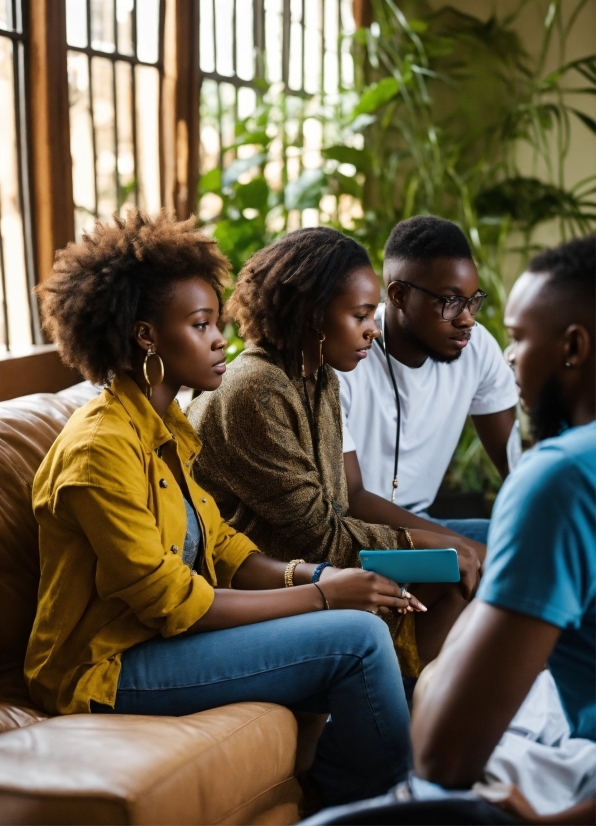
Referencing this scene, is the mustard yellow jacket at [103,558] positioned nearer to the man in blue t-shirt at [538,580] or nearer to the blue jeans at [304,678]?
the blue jeans at [304,678]

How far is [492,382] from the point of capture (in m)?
2.56

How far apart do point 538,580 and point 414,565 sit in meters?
0.79

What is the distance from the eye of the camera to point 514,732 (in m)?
1.14

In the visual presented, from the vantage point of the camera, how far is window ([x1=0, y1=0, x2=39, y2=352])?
2.72 metres

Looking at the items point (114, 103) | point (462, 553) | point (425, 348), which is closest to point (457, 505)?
point (425, 348)

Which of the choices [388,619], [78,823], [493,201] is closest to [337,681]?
[388,619]

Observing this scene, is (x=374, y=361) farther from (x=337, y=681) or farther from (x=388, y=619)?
(x=337, y=681)

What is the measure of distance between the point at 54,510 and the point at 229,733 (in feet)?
1.54

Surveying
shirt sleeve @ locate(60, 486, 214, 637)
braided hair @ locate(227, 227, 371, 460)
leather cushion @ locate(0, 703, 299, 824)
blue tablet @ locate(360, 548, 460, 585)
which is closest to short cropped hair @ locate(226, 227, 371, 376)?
braided hair @ locate(227, 227, 371, 460)

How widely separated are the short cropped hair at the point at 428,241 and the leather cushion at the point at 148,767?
121 centimetres

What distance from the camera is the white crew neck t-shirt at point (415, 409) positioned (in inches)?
93.4

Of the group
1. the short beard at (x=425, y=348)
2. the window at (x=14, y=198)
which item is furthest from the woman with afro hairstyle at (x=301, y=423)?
the window at (x=14, y=198)

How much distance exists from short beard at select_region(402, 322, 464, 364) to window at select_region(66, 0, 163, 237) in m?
1.25

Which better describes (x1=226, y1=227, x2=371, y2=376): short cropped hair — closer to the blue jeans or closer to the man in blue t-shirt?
the blue jeans
